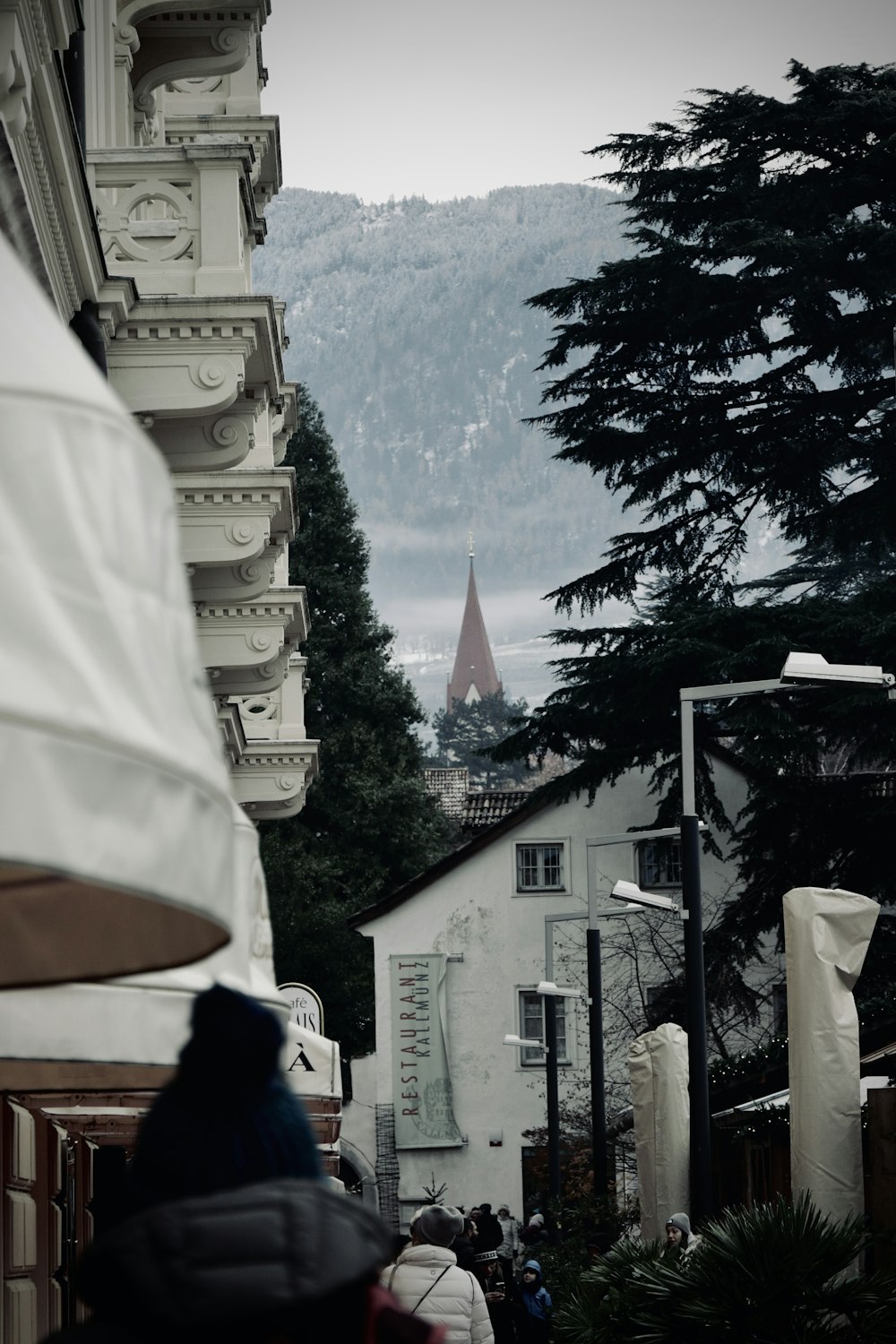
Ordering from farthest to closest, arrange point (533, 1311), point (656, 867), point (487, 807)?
point (487, 807) → point (656, 867) → point (533, 1311)

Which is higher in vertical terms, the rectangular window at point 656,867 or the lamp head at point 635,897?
the lamp head at point 635,897

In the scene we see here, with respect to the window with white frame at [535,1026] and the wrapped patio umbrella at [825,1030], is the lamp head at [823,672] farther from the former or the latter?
the window with white frame at [535,1026]

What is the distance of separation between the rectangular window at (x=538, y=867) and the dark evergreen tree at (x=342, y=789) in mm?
4201

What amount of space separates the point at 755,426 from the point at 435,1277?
88.1 ft

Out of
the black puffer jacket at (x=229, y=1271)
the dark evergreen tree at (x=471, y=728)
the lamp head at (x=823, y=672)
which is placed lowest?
the dark evergreen tree at (x=471, y=728)

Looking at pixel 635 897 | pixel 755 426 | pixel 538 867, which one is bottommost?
pixel 538 867

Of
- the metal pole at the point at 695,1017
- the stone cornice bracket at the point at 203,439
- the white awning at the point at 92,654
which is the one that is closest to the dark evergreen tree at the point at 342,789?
the metal pole at the point at 695,1017

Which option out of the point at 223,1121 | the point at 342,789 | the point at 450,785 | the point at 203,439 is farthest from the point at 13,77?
the point at 450,785

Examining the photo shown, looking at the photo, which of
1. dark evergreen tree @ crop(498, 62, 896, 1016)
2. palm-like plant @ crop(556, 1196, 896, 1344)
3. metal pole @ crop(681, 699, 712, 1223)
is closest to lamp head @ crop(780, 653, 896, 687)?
metal pole @ crop(681, 699, 712, 1223)

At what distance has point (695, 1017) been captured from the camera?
58.8 feet

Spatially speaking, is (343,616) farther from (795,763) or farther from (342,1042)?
(795,763)

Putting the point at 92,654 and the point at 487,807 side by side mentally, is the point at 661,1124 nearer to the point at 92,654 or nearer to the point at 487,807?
the point at 92,654

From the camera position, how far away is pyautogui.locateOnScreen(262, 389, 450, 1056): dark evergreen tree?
2073 inches

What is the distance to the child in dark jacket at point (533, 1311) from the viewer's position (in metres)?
20.0
